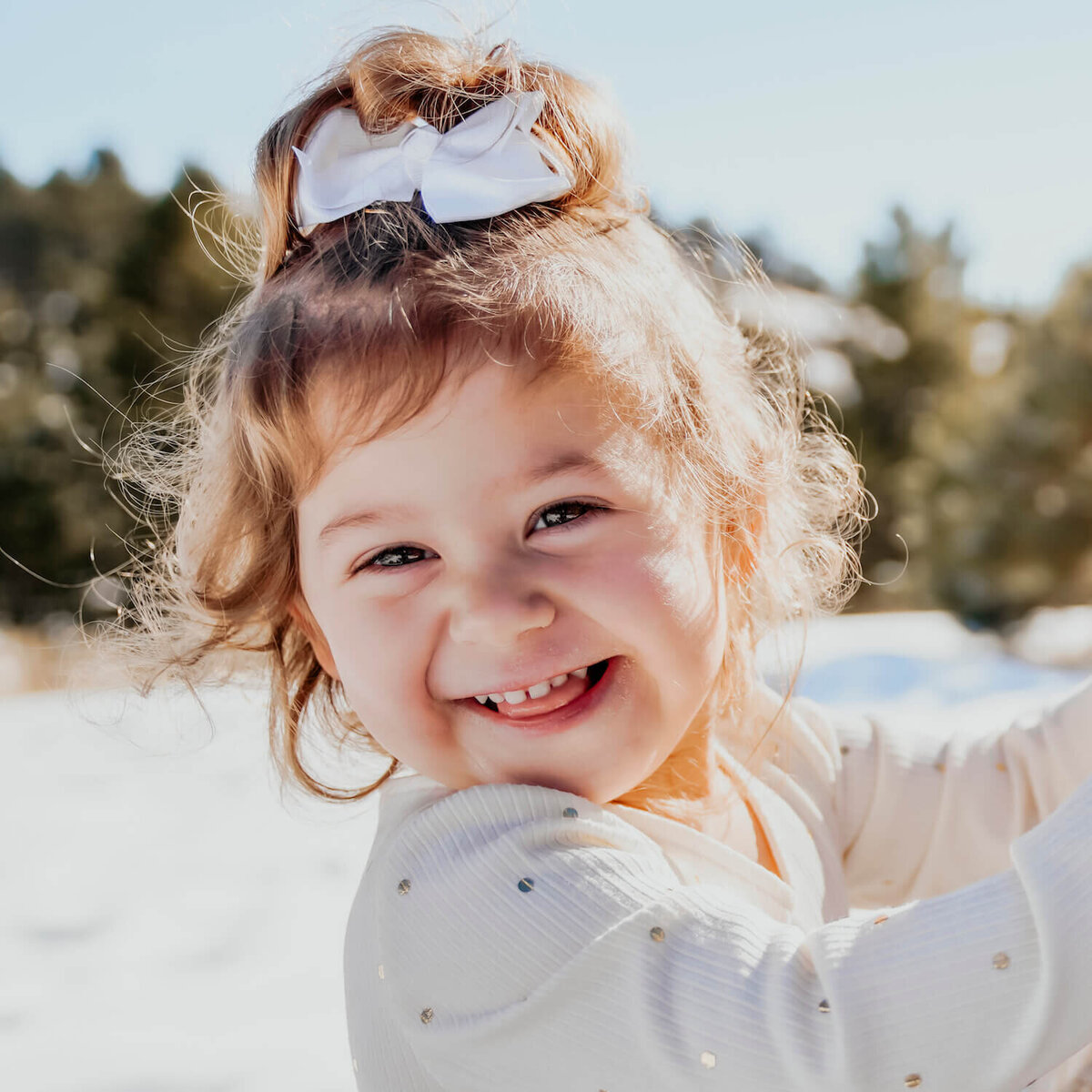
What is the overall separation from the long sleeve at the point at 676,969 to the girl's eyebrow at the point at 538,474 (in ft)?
0.83

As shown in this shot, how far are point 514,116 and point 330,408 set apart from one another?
37cm

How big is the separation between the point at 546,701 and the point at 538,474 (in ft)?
0.68

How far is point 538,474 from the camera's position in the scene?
3.21 feet

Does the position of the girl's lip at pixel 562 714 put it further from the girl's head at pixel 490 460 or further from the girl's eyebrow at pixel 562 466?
the girl's eyebrow at pixel 562 466

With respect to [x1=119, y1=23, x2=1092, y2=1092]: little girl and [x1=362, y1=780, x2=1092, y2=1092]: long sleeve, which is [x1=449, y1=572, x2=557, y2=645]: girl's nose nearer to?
[x1=119, y1=23, x2=1092, y2=1092]: little girl

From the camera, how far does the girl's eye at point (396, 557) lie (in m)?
1.02

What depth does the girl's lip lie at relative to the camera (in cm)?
103

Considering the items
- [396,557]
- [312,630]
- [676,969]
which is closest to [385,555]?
[396,557]

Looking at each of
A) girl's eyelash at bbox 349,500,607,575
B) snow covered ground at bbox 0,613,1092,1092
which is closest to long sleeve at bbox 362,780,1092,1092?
girl's eyelash at bbox 349,500,607,575

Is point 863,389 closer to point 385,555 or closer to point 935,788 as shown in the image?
point 935,788

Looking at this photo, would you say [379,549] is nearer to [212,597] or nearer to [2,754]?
[212,597]

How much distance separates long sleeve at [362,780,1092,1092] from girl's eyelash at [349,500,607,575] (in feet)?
0.70

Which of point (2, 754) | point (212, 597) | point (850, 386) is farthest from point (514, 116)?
point (850, 386)

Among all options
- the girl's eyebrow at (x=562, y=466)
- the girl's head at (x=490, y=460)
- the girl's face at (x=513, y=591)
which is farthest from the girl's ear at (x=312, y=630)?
the girl's eyebrow at (x=562, y=466)
